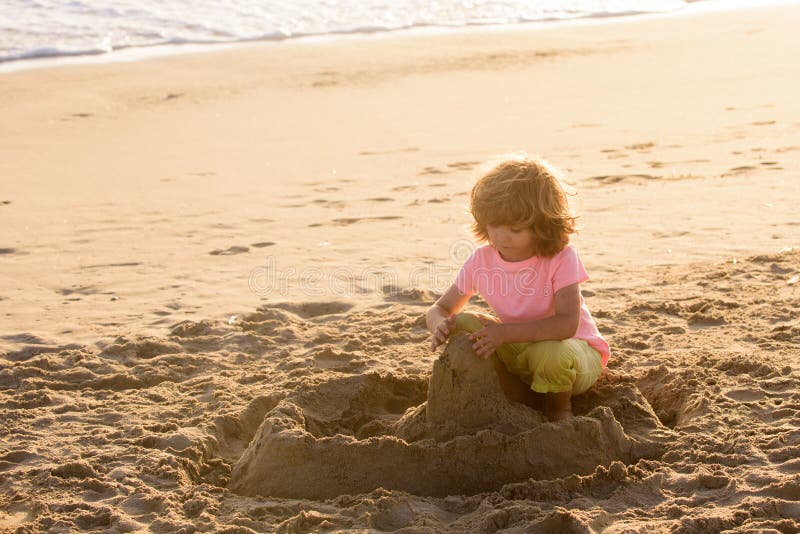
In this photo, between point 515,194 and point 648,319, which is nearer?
point 515,194

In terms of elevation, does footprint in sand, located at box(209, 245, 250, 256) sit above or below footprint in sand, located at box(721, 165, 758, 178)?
below

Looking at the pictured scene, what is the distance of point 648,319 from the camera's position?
4590 millimetres

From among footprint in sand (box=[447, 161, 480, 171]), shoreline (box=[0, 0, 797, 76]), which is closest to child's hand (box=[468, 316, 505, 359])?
footprint in sand (box=[447, 161, 480, 171])

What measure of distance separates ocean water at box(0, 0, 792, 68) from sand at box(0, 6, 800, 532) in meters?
2.39

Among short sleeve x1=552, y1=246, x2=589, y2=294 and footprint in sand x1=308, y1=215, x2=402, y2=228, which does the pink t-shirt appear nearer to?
short sleeve x1=552, y1=246, x2=589, y2=294

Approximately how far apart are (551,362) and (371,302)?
1.76m

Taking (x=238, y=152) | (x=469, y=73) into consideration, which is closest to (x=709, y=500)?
(x=238, y=152)

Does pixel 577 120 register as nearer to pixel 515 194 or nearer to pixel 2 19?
pixel 515 194

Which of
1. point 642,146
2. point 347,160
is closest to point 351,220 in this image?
point 347,160

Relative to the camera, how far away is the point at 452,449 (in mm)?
3215

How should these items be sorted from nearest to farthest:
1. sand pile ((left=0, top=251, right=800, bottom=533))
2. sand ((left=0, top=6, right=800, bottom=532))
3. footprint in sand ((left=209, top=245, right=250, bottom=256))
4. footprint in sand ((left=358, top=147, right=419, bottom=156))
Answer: sand pile ((left=0, top=251, right=800, bottom=533))
sand ((left=0, top=6, right=800, bottom=532))
footprint in sand ((left=209, top=245, right=250, bottom=256))
footprint in sand ((left=358, top=147, right=419, bottom=156))

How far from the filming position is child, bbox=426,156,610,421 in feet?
11.1

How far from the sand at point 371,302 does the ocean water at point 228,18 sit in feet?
7.86

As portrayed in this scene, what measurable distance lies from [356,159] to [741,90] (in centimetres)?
376
